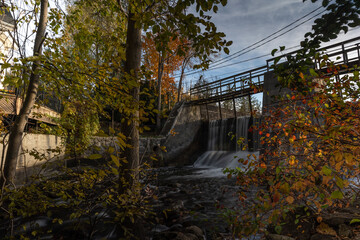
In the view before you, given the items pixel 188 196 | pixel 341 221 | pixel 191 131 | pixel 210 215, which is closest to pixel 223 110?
pixel 191 131

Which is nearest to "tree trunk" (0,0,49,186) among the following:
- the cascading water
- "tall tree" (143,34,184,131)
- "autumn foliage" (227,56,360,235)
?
"autumn foliage" (227,56,360,235)

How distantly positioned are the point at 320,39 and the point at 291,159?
165 centimetres

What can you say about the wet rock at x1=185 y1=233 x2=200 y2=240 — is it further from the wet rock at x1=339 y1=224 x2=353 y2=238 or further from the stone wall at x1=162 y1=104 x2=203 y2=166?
the stone wall at x1=162 y1=104 x2=203 y2=166

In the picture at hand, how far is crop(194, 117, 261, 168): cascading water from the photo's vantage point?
13946 mm

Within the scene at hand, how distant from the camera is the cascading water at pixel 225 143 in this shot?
13.9 meters

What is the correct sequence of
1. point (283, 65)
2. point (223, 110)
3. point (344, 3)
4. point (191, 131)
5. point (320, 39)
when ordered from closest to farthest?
point (344, 3)
point (320, 39)
point (283, 65)
point (191, 131)
point (223, 110)

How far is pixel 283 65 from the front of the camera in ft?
7.84

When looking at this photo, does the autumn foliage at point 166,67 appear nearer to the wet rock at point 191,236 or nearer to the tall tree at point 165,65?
the tall tree at point 165,65

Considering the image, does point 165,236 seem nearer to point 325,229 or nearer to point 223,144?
point 325,229

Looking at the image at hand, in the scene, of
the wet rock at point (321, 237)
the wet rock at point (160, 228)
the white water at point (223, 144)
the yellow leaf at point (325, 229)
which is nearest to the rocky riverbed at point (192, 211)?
the wet rock at point (160, 228)

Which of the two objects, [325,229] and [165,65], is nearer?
[325,229]

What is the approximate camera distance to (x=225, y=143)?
15539mm

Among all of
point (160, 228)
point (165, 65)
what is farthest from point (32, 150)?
point (165, 65)

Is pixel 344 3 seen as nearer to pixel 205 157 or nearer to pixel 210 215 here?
pixel 210 215
